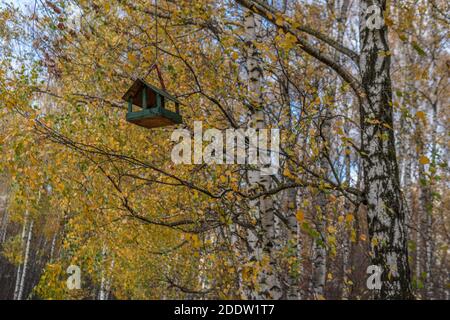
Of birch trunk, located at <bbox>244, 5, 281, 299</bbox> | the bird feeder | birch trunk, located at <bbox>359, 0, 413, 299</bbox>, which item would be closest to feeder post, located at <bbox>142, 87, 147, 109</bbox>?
the bird feeder

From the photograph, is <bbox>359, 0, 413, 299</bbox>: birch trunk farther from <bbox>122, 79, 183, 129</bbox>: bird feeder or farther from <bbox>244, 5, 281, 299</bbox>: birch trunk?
<bbox>122, 79, 183, 129</bbox>: bird feeder

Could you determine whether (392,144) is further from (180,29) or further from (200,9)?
(180,29)

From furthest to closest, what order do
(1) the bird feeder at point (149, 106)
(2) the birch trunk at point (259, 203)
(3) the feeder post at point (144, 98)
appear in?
1. (2) the birch trunk at point (259, 203)
2. (3) the feeder post at point (144, 98)
3. (1) the bird feeder at point (149, 106)

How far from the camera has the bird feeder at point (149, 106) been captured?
3482 mm

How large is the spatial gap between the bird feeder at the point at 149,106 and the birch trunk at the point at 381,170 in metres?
1.61

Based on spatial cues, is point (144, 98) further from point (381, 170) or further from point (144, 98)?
point (381, 170)

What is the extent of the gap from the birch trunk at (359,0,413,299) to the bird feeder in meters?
1.61

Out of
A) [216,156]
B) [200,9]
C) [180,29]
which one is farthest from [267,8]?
[180,29]

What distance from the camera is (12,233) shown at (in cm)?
2341

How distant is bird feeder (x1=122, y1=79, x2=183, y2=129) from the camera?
3.48 m

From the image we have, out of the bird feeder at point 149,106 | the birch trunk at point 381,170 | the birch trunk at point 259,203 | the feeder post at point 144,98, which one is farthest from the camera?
the birch trunk at point 259,203

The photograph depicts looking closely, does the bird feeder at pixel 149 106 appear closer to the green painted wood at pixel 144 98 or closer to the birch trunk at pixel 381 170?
the green painted wood at pixel 144 98

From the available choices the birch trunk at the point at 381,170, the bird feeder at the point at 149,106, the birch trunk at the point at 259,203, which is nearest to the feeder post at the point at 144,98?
the bird feeder at the point at 149,106

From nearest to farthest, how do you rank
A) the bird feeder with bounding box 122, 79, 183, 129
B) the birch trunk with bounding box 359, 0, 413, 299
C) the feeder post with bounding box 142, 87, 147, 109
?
the birch trunk with bounding box 359, 0, 413, 299
the bird feeder with bounding box 122, 79, 183, 129
the feeder post with bounding box 142, 87, 147, 109
